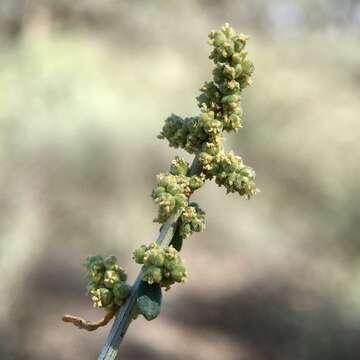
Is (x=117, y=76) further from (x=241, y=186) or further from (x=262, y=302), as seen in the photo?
(x=241, y=186)

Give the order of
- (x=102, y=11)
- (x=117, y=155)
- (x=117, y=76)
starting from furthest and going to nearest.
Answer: (x=102, y=11) → (x=117, y=76) → (x=117, y=155)

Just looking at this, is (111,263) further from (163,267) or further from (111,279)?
(163,267)

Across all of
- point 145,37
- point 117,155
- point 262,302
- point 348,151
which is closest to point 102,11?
point 145,37

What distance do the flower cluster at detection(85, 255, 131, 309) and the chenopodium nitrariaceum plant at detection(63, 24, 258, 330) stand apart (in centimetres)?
4

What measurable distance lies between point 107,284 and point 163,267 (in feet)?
0.42

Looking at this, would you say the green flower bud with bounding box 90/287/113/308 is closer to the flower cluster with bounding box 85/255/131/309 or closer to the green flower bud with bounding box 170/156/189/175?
the flower cluster with bounding box 85/255/131/309

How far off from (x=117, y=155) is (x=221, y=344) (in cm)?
288

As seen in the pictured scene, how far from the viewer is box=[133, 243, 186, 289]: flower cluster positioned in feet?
3.43

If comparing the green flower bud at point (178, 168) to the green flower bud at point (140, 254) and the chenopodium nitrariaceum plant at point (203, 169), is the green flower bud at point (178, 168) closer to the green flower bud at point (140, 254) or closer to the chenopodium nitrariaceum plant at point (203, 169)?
the chenopodium nitrariaceum plant at point (203, 169)

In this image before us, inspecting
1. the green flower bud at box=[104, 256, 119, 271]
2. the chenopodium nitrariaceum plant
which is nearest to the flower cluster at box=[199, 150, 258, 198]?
the chenopodium nitrariaceum plant

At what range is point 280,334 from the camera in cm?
807

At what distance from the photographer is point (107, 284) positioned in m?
1.14

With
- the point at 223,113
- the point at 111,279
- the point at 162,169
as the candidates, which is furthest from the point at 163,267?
the point at 162,169

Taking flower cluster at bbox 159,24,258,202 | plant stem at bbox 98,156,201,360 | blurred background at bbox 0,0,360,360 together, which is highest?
blurred background at bbox 0,0,360,360
